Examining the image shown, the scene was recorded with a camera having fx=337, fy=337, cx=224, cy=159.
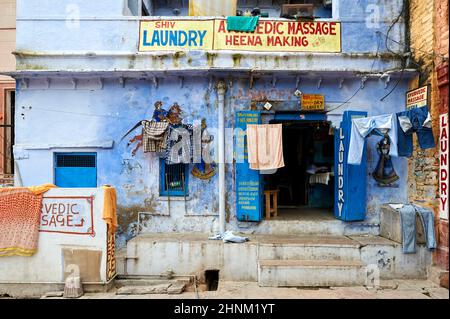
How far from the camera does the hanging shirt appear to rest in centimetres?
719

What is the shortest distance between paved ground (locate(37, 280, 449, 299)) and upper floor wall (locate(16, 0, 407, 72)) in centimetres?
520

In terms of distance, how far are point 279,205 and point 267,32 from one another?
5.57m

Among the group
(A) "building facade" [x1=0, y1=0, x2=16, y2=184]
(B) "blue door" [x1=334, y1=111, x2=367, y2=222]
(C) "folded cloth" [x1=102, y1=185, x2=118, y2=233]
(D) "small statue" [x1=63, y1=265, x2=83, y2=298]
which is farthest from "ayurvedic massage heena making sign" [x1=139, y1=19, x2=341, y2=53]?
(A) "building facade" [x1=0, y1=0, x2=16, y2=184]

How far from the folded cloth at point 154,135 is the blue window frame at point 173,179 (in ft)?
1.48

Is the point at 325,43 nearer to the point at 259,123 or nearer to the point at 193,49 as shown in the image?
the point at 259,123

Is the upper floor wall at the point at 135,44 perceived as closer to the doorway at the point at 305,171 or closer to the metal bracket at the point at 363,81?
the metal bracket at the point at 363,81

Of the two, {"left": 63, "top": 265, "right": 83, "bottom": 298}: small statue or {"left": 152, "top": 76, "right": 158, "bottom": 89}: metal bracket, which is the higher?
{"left": 152, "top": 76, "right": 158, "bottom": 89}: metal bracket

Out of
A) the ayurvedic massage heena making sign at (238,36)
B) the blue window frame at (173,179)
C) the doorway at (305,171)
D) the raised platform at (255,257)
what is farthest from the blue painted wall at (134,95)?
the doorway at (305,171)

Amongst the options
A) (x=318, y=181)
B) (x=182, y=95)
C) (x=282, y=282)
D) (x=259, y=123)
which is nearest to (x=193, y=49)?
(x=182, y=95)

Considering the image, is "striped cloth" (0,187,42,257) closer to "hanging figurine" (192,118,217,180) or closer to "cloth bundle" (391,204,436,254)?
"hanging figurine" (192,118,217,180)

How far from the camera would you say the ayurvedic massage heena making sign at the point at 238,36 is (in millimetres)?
8734

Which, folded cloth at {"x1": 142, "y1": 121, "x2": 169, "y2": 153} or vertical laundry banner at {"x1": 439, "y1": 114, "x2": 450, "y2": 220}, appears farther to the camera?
folded cloth at {"x1": 142, "y1": 121, "x2": 169, "y2": 153}

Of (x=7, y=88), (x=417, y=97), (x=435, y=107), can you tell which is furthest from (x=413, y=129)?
(x=7, y=88)

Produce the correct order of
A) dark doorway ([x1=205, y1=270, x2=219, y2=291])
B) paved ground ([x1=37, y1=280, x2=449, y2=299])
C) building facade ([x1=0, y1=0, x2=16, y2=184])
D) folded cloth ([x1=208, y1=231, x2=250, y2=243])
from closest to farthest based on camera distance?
paved ground ([x1=37, y1=280, x2=449, y2=299])
dark doorway ([x1=205, y1=270, x2=219, y2=291])
folded cloth ([x1=208, y1=231, x2=250, y2=243])
building facade ([x1=0, y1=0, x2=16, y2=184])
